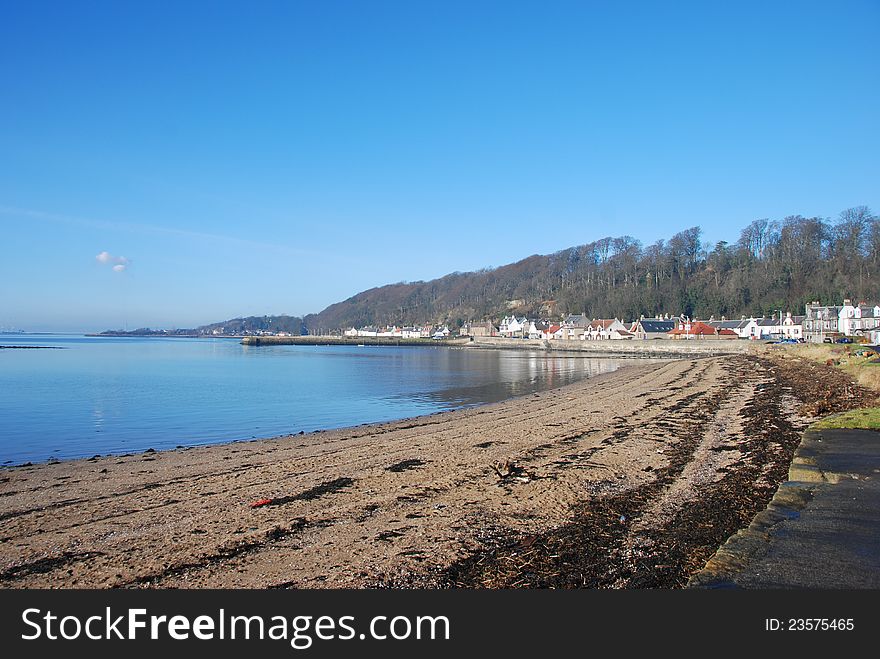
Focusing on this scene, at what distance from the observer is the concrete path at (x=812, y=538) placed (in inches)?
166

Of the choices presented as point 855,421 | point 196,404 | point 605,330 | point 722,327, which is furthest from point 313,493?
point 605,330

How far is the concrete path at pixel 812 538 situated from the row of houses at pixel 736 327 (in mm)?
53547

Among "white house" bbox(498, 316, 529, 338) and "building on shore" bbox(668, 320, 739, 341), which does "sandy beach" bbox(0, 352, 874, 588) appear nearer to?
"building on shore" bbox(668, 320, 739, 341)

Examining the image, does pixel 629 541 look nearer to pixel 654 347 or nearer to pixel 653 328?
pixel 654 347

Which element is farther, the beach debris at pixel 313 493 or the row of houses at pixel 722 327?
the row of houses at pixel 722 327

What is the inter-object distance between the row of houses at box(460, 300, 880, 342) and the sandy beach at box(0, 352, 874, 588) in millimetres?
52173

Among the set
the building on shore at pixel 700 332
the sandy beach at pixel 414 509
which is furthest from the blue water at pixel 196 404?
the building on shore at pixel 700 332

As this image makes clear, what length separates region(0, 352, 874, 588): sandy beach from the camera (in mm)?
5168

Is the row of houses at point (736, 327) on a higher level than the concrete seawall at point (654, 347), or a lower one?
higher

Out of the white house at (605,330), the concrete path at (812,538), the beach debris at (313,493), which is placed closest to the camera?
the concrete path at (812,538)

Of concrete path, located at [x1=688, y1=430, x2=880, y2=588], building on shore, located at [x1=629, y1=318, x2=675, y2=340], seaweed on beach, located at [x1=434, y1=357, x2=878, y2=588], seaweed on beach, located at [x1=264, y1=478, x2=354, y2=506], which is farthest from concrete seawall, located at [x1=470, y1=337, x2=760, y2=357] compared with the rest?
seaweed on beach, located at [x1=264, y1=478, x2=354, y2=506]

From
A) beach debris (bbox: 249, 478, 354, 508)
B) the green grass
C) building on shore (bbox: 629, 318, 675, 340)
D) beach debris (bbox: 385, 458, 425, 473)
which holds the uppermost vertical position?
building on shore (bbox: 629, 318, 675, 340)

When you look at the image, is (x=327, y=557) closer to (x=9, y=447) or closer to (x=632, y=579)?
(x=632, y=579)

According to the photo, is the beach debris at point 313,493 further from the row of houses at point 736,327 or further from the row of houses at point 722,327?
the row of houses at point 722,327
